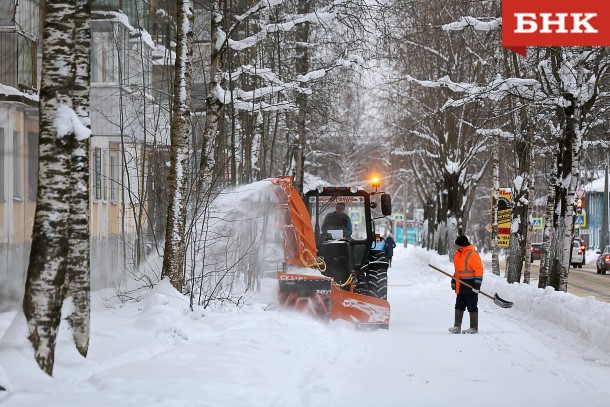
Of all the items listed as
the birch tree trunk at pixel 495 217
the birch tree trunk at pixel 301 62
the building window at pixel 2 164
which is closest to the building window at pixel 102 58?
the building window at pixel 2 164

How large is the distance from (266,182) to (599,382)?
28.2 ft

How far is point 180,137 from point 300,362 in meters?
4.39

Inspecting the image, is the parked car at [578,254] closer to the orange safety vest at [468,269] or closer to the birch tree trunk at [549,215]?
the birch tree trunk at [549,215]

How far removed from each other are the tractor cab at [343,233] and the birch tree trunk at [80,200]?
9.23 meters

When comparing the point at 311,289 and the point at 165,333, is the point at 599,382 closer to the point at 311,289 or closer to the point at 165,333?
the point at 165,333

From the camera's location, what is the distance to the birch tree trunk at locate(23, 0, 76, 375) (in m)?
8.20

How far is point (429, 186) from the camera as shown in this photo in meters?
65.6

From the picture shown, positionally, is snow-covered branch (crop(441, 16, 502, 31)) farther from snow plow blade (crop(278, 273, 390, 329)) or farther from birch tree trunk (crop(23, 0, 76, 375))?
birch tree trunk (crop(23, 0, 76, 375))

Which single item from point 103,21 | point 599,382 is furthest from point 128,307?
point 103,21

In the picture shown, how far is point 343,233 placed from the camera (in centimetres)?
1905

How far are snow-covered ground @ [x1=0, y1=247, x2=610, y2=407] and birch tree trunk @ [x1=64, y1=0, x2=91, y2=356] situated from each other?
0.77 feet

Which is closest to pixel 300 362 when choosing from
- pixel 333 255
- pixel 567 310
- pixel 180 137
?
pixel 180 137

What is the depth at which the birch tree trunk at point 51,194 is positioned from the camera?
8.20m

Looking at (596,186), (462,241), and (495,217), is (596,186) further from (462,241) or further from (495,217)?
(462,241)
